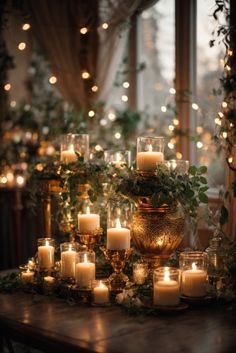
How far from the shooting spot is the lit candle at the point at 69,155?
10.3 ft

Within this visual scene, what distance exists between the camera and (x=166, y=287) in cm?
233

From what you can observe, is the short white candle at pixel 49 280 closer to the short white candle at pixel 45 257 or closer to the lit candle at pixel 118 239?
the short white candle at pixel 45 257

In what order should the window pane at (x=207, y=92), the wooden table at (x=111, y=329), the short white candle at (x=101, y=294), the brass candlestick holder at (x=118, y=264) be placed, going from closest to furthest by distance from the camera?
the wooden table at (x=111, y=329) < the short white candle at (x=101, y=294) < the brass candlestick holder at (x=118, y=264) < the window pane at (x=207, y=92)

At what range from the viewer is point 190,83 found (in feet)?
13.5

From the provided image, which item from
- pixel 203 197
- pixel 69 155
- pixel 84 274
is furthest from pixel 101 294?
pixel 69 155

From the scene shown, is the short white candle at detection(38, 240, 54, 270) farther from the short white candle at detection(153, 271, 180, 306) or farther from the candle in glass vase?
the short white candle at detection(153, 271, 180, 306)

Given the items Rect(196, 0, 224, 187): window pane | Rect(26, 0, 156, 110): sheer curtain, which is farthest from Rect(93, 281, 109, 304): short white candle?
Rect(26, 0, 156, 110): sheer curtain

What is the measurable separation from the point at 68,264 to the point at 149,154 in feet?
1.86

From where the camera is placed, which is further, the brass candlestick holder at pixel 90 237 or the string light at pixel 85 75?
the string light at pixel 85 75

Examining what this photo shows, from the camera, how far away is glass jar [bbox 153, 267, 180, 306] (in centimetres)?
233

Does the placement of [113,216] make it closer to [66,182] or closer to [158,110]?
[66,182]

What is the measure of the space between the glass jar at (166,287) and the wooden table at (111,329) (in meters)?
0.06

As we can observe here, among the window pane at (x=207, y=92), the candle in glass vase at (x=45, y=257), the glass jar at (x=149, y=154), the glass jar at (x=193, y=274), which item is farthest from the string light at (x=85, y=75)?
the glass jar at (x=193, y=274)

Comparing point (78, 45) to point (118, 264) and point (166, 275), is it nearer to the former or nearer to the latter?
point (118, 264)
